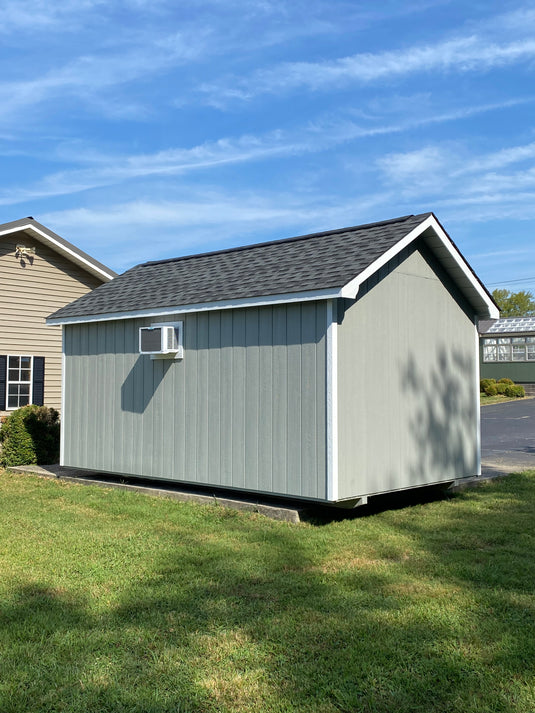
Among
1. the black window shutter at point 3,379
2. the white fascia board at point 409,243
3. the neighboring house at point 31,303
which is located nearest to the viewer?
the white fascia board at point 409,243

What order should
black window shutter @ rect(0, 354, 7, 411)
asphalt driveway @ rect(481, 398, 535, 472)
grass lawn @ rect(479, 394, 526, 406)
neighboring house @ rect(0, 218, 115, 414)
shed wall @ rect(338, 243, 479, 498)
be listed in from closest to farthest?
shed wall @ rect(338, 243, 479, 498) < asphalt driveway @ rect(481, 398, 535, 472) < black window shutter @ rect(0, 354, 7, 411) < neighboring house @ rect(0, 218, 115, 414) < grass lawn @ rect(479, 394, 526, 406)

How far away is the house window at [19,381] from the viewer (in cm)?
1423

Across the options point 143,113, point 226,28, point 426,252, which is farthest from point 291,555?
point 143,113

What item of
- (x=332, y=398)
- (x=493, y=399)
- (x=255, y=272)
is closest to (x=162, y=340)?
(x=255, y=272)

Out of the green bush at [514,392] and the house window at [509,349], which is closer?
the green bush at [514,392]

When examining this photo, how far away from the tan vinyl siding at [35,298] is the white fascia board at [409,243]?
29.7 ft

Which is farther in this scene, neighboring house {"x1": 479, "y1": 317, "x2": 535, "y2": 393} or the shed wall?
neighboring house {"x1": 479, "y1": 317, "x2": 535, "y2": 393}

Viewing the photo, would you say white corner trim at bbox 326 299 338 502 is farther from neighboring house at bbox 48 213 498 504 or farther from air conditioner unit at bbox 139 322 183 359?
air conditioner unit at bbox 139 322 183 359

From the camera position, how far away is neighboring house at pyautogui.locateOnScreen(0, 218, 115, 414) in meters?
14.1

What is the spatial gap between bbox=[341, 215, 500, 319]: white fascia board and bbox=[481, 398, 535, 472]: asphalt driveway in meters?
3.84

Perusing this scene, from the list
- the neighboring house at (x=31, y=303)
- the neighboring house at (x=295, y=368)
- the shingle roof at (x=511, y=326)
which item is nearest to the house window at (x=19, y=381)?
the neighboring house at (x=31, y=303)

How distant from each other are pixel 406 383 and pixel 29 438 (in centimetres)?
760

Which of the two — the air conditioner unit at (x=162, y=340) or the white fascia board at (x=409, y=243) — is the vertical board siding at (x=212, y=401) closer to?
the air conditioner unit at (x=162, y=340)

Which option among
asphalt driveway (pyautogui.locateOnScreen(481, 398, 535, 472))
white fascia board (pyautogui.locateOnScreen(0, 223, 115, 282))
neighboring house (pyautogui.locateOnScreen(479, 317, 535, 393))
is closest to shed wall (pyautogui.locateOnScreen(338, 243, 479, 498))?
asphalt driveway (pyautogui.locateOnScreen(481, 398, 535, 472))
